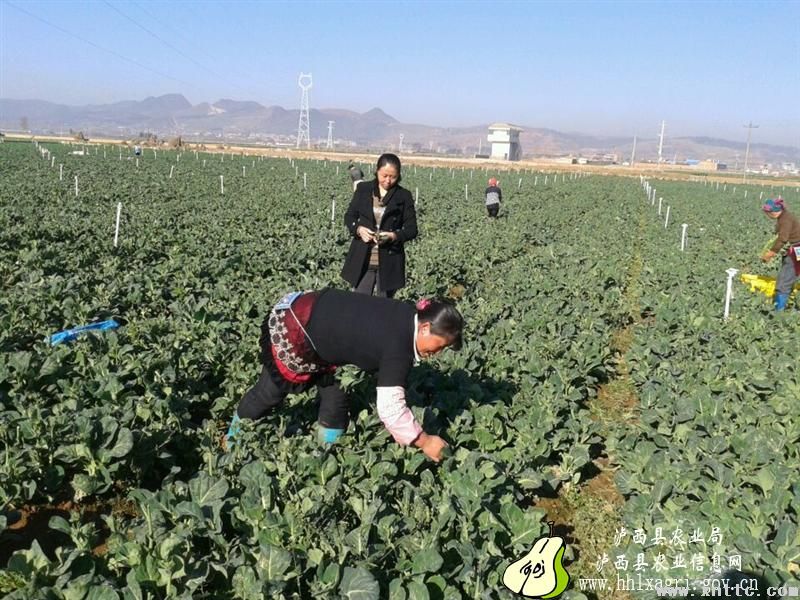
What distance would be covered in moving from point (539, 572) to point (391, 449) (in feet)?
4.94

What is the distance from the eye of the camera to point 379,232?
5941 mm

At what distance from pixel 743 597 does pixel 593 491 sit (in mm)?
A: 1831

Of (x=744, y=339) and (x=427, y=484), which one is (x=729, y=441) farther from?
(x=744, y=339)

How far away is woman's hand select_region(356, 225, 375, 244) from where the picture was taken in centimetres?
589

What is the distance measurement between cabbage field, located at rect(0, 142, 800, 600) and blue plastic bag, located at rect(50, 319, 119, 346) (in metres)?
0.24

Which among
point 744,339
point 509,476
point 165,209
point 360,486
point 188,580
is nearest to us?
point 188,580

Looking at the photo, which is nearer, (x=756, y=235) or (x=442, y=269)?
(x=442, y=269)

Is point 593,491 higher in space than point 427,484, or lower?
lower

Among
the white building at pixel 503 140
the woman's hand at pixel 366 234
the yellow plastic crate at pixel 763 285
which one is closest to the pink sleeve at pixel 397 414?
the woman's hand at pixel 366 234

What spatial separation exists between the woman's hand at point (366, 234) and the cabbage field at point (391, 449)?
1.22m

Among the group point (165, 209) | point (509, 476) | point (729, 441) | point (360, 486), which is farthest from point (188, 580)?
point (165, 209)

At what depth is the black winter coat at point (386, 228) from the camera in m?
5.95

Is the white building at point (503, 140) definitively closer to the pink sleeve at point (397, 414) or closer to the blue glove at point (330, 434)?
the blue glove at point (330, 434)

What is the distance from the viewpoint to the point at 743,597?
123 inches
